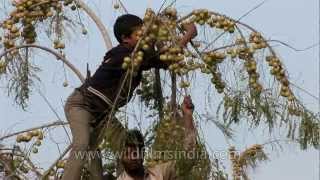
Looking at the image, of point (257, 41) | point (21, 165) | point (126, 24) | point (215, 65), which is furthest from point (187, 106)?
point (21, 165)

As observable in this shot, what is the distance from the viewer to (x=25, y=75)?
19.1 ft

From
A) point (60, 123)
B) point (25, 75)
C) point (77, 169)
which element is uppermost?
point (25, 75)

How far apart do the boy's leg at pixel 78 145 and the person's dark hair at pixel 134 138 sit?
369mm

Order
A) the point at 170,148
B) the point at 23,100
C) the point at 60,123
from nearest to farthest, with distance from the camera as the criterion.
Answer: the point at 170,148 < the point at 60,123 < the point at 23,100

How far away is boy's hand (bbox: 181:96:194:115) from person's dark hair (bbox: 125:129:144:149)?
0.33 metres

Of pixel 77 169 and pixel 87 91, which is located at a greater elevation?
pixel 87 91

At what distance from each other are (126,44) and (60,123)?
2.70 ft

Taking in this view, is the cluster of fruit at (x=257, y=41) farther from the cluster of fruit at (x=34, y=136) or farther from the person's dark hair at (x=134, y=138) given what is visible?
the cluster of fruit at (x=34, y=136)

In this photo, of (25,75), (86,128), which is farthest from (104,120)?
(25,75)

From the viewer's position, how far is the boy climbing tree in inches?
199

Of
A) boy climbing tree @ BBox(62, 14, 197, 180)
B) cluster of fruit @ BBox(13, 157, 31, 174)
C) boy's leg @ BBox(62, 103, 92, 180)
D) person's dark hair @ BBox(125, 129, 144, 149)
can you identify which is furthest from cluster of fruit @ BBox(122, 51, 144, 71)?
cluster of fruit @ BBox(13, 157, 31, 174)

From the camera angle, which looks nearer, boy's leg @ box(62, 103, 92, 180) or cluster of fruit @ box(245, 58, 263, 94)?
cluster of fruit @ box(245, 58, 263, 94)

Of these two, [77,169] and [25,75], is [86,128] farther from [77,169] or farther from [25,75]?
[25,75]

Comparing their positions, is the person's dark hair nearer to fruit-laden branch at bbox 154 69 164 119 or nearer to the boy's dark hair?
fruit-laden branch at bbox 154 69 164 119
